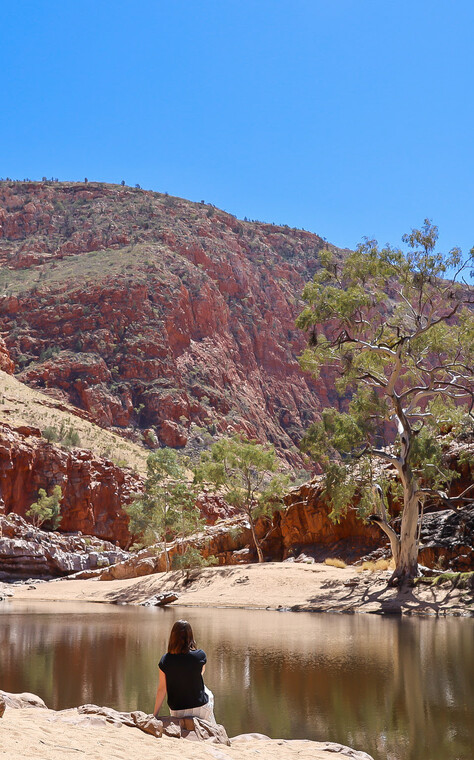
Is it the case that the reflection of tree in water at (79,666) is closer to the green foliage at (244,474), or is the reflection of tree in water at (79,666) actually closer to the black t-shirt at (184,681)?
the black t-shirt at (184,681)

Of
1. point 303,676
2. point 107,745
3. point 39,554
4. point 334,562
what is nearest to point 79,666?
point 303,676

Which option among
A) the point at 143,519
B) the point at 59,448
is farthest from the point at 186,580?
→ the point at 59,448

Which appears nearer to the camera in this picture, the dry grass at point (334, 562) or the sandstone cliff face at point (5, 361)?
the dry grass at point (334, 562)

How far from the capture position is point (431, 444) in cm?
2380

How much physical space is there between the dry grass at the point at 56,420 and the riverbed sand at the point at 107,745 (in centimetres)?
5721

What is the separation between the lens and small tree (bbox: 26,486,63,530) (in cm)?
5125

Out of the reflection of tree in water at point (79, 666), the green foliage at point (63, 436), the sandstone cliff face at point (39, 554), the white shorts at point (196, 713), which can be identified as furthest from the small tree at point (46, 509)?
the white shorts at point (196, 713)

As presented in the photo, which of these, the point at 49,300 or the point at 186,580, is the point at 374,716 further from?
the point at 49,300

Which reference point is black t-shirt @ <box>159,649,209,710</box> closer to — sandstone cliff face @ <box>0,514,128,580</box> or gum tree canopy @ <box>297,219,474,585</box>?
gum tree canopy @ <box>297,219,474,585</box>

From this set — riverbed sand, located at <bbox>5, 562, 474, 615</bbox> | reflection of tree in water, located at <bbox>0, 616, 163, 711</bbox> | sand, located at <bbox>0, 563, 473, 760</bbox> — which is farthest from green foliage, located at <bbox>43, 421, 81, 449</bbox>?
reflection of tree in water, located at <bbox>0, 616, 163, 711</bbox>

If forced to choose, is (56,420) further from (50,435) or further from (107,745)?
(107,745)

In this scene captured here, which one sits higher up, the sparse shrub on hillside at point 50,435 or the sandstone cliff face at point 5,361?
the sandstone cliff face at point 5,361

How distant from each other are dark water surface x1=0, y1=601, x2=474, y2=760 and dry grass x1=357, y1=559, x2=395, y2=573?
377 inches

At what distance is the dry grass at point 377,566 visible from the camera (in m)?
26.5
